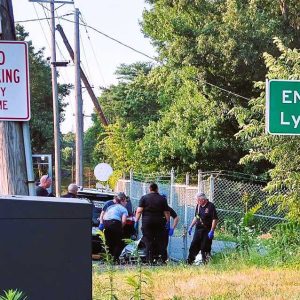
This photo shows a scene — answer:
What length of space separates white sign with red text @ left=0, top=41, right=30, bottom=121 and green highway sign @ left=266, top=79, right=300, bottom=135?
7.41 feet

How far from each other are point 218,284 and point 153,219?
4940 mm

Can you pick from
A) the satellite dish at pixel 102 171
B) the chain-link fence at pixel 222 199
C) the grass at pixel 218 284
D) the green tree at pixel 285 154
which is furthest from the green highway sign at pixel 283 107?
the satellite dish at pixel 102 171

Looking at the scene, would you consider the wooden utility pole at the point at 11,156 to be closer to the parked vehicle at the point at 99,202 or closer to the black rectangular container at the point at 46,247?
the black rectangular container at the point at 46,247

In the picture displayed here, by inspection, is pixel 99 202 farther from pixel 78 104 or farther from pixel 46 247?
pixel 46 247

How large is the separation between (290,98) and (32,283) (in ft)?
10.8

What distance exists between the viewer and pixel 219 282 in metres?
6.53

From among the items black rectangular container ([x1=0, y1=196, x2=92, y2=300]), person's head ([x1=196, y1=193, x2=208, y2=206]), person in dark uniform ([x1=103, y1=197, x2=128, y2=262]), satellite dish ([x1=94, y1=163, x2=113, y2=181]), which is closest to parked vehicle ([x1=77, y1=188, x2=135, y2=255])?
person in dark uniform ([x1=103, y1=197, x2=128, y2=262])

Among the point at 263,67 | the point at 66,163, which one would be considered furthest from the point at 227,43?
the point at 66,163

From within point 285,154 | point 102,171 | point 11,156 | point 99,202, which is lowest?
point 102,171

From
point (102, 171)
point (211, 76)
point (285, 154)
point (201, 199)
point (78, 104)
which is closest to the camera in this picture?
point (201, 199)

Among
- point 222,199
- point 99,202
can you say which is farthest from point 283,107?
point 222,199

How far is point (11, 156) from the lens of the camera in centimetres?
475

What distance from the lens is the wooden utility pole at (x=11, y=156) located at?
4.73 metres

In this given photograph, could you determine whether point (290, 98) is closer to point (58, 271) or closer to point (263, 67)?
point (58, 271)
